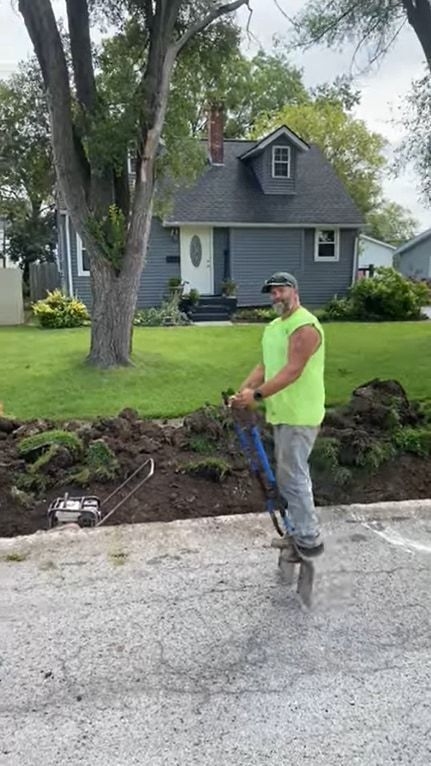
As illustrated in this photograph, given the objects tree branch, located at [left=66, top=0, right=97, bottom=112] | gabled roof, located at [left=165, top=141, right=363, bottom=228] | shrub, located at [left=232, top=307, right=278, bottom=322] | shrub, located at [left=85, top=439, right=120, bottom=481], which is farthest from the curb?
gabled roof, located at [left=165, top=141, right=363, bottom=228]

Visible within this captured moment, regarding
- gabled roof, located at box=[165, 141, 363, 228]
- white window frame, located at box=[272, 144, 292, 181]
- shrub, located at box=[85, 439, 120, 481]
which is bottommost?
shrub, located at box=[85, 439, 120, 481]

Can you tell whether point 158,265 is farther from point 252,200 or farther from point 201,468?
point 201,468

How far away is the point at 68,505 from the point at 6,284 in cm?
1353

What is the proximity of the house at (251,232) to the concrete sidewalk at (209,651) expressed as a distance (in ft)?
50.3

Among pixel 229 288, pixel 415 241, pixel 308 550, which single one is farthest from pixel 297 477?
pixel 415 241

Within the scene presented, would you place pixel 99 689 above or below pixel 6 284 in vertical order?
below

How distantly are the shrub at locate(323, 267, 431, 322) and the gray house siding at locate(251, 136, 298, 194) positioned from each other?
15.3 ft

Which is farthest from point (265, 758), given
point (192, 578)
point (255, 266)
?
point (255, 266)

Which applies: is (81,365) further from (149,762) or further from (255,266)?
(255,266)

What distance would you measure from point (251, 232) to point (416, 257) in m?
23.1

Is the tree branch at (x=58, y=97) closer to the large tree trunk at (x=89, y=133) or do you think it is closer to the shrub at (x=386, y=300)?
the large tree trunk at (x=89, y=133)

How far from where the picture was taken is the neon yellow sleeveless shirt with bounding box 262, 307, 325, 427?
10.0 feet

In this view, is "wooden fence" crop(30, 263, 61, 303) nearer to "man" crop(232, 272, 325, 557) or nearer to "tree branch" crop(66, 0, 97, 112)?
"tree branch" crop(66, 0, 97, 112)

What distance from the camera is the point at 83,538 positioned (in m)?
3.75
